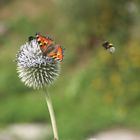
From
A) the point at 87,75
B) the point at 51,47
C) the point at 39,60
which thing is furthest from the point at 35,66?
the point at 87,75

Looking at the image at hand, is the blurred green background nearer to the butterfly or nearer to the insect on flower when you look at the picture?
the insect on flower

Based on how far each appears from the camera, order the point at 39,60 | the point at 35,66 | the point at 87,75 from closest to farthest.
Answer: the point at 39,60, the point at 35,66, the point at 87,75

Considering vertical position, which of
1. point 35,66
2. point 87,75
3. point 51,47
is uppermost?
point 87,75

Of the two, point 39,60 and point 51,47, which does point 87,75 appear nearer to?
point 39,60

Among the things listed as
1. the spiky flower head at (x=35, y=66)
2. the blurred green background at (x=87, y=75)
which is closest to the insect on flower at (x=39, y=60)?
the spiky flower head at (x=35, y=66)

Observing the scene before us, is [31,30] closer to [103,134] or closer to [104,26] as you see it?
[104,26]

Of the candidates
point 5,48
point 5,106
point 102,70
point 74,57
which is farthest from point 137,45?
point 5,48

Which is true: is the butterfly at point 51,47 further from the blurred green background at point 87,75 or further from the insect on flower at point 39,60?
the blurred green background at point 87,75
